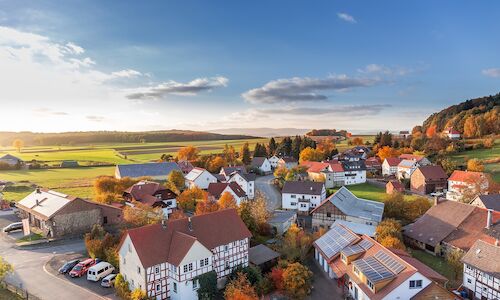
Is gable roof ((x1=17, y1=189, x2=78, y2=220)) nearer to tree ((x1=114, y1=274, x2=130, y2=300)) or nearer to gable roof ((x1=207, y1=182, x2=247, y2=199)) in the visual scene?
tree ((x1=114, y1=274, x2=130, y2=300))

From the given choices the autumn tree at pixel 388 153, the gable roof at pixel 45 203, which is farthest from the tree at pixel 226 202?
the autumn tree at pixel 388 153

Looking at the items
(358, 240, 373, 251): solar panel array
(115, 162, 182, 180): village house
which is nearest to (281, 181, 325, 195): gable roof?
(358, 240, 373, 251): solar panel array

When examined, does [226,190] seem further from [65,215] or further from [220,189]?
[65,215]

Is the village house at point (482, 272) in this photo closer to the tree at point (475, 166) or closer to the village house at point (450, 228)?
the village house at point (450, 228)

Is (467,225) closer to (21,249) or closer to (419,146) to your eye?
(21,249)

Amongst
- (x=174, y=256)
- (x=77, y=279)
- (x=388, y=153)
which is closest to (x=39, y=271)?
(x=77, y=279)

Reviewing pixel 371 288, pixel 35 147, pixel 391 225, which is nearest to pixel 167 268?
pixel 371 288
